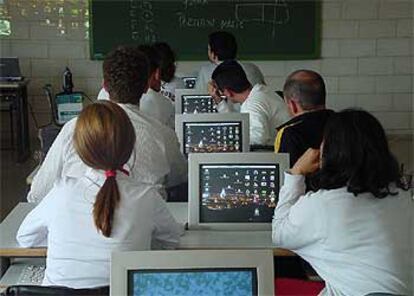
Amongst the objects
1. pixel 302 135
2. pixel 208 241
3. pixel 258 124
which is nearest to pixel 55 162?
pixel 208 241

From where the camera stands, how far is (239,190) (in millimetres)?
2832

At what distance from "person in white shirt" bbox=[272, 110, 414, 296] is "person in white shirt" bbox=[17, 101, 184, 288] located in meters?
0.51

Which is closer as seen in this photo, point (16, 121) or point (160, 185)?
point (160, 185)

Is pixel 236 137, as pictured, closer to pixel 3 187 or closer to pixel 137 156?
pixel 137 156

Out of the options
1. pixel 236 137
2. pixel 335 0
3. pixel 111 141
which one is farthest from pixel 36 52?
pixel 111 141

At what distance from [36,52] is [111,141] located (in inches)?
235

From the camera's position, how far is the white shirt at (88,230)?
87.0 inches

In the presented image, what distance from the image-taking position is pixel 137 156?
3.23 meters

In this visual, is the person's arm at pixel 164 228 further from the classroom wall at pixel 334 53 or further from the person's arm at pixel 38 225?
the classroom wall at pixel 334 53

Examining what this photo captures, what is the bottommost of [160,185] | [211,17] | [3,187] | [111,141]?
[3,187]

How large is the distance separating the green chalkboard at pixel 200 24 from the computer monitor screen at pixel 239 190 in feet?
17.0

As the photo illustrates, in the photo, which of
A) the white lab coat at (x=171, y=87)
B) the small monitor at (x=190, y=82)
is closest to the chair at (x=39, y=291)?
the white lab coat at (x=171, y=87)

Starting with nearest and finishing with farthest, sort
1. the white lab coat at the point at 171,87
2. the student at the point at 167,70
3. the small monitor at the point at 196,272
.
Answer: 1. the small monitor at the point at 196,272
2. the student at the point at 167,70
3. the white lab coat at the point at 171,87

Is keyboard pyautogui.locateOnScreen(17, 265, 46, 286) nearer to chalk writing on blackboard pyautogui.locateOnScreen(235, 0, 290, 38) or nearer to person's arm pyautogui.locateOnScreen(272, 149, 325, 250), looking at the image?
person's arm pyautogui.locateOnScreen(272, 149, 325, 250)
